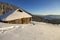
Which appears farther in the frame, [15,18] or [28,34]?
[15,18]

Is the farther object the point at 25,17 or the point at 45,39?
the point at 25,17

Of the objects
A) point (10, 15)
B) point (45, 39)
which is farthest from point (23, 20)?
point (45, 39)

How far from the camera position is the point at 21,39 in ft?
27.5

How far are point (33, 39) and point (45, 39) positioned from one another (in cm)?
92

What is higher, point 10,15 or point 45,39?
point 10,15

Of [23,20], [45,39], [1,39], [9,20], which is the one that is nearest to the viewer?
[1,39]

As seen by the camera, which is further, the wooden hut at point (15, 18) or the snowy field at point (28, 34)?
the wooden hut at point (15, 18)

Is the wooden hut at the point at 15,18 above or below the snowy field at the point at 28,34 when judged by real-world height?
above

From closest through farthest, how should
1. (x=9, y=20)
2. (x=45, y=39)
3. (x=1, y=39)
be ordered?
(x=1, y=39) → (x=45, y=39) → (x=9, y=20)

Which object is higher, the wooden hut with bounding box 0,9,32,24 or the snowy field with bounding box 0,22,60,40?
the wooden hut with bounding box 0,9,32,24

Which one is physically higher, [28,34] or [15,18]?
[15,18]

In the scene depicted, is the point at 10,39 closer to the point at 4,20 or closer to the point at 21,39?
the point at 21,39

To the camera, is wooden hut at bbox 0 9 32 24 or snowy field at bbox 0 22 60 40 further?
wooden hut at bbox 0 9 32 24

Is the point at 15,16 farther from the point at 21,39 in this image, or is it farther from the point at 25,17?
the point at 21,39
